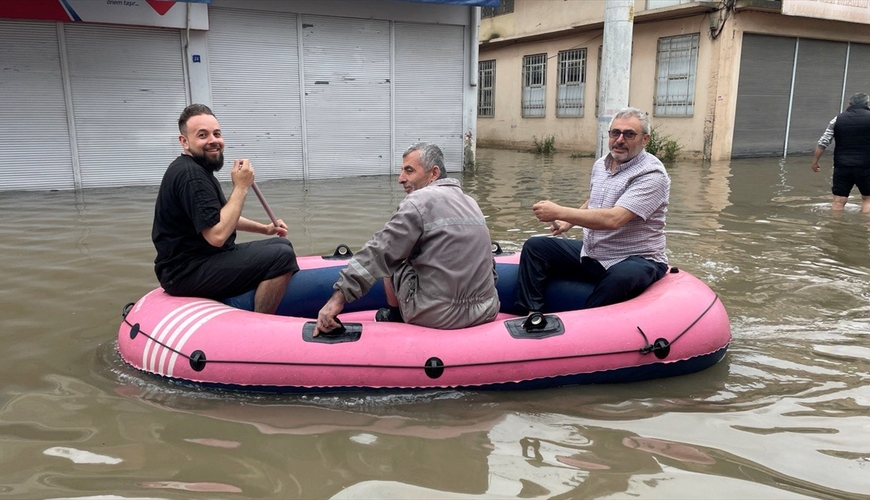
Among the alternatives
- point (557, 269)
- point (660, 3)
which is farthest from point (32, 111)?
point (660, 3)

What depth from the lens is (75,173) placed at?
9.97 m

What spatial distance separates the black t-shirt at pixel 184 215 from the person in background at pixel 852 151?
7.53 meters

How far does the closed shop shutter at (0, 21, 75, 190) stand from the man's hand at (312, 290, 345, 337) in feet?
27.0

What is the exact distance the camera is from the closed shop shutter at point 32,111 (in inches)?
367

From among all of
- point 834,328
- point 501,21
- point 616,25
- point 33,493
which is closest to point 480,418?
point 33,493

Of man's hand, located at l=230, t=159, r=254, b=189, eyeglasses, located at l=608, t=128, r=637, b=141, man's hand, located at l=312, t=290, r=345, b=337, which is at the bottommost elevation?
man's hand, located at l=312, t=290, r=345, b=337

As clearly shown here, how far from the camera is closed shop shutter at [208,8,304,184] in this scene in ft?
34.0

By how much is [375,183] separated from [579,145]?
8852 millimetres

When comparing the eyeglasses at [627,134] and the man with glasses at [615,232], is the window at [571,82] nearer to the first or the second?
the man with glasses at [615,232]

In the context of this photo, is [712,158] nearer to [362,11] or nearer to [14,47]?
[362,11]

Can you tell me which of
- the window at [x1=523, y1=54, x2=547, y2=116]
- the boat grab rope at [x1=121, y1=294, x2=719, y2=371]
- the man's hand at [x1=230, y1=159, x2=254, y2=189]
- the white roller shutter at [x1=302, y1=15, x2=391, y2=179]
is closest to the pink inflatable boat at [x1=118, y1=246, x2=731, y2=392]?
the boat grab rope at [x1=121, y1=294, x2=719, y2=371]

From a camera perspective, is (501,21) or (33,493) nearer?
(33,493)

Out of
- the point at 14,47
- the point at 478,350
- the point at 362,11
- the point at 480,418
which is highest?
the point at 362,11

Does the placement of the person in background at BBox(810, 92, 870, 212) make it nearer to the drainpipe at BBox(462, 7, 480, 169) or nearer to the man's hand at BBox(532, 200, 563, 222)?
the drainpipe at BBox(462, 7, 480, 169)
